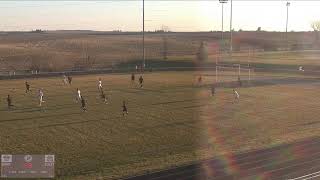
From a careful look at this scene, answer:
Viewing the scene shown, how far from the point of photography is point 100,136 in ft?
111

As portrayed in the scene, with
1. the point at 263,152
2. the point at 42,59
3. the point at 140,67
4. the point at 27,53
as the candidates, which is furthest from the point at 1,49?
the point at 263,152

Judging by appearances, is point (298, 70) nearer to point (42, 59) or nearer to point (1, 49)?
point (42, 59)

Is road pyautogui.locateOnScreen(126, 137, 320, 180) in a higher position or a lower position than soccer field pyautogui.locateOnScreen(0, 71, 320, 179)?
lower

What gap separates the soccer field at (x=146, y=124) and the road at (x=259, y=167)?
999 millimetres

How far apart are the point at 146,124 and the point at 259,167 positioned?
11.8 m

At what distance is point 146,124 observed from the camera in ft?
124

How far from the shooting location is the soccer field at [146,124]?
2922 centimetres

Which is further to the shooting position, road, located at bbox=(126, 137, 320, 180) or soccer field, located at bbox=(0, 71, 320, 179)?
soccer field, located at bbox=(0, 71, 320, 179)

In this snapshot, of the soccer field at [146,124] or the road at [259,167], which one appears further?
the soccer field at [146,124]

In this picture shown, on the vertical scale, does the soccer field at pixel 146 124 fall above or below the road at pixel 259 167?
above

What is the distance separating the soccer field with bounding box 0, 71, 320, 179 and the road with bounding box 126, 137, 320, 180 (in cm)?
100

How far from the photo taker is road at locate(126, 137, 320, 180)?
86.2 feet

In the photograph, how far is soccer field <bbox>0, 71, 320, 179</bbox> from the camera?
2922 cm

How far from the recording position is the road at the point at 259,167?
86.2 ft
